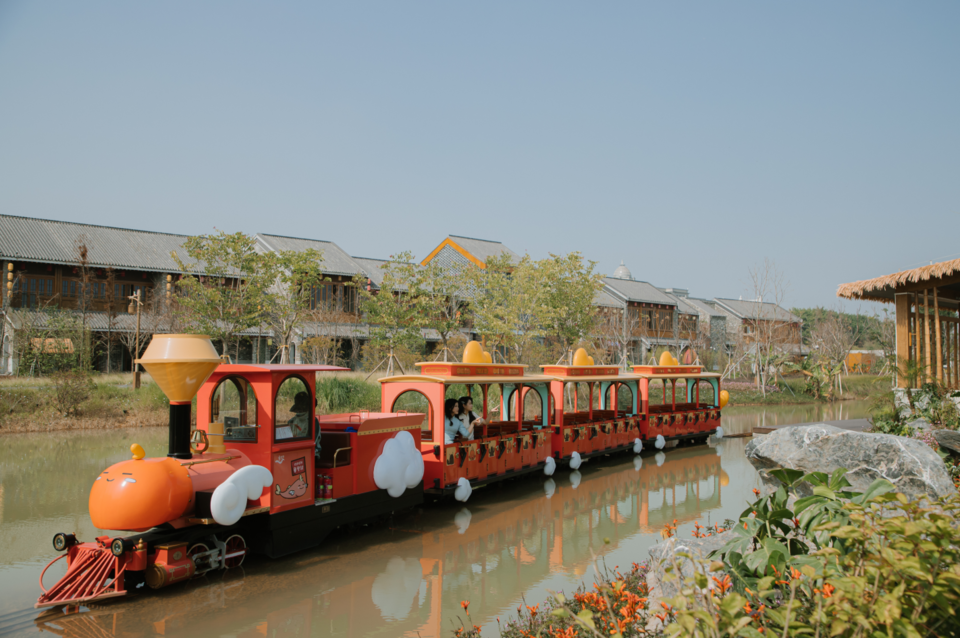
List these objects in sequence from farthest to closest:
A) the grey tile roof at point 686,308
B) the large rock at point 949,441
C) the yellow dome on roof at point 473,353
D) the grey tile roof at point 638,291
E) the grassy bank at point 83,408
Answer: the grey tile roof at point 686,308, the grey tile roof at point 638,291, the grassy bank at point 83,408, the yellow dome on roof at point 473,353, the large rock at point 949,441

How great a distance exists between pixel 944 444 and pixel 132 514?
35.4ft

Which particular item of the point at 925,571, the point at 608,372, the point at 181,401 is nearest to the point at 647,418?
the point at 608,372

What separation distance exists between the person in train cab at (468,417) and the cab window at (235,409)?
434cm

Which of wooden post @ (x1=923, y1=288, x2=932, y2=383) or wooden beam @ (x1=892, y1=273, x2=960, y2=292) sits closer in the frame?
wooden beam @ (x1=892, y1=273, x2=960, y2=292)

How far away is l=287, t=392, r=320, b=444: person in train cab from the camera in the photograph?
821 centimetres

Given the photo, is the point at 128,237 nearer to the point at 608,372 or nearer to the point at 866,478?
the point at 608,372

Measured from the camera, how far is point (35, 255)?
27.1 meters

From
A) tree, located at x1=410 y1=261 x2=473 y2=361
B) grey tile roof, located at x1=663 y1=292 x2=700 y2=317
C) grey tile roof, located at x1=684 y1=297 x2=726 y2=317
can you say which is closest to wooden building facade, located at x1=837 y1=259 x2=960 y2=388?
tree, located at x1=410 y1=261 x2=473 y2=361

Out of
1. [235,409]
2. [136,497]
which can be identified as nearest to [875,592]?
[136,497]

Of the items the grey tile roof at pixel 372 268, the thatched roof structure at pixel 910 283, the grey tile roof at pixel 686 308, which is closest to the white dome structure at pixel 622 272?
the grey tile roof at pixel 686 308

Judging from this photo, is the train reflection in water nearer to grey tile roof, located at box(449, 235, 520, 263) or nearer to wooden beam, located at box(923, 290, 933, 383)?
wooden beam, located at box(923, 290, 933, 383)

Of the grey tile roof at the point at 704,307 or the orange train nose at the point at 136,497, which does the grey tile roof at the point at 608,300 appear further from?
the orange train nose at the point at 136,497

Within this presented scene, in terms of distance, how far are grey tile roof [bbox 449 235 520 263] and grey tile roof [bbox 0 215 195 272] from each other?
1556 cm

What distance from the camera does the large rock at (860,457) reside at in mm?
6398
